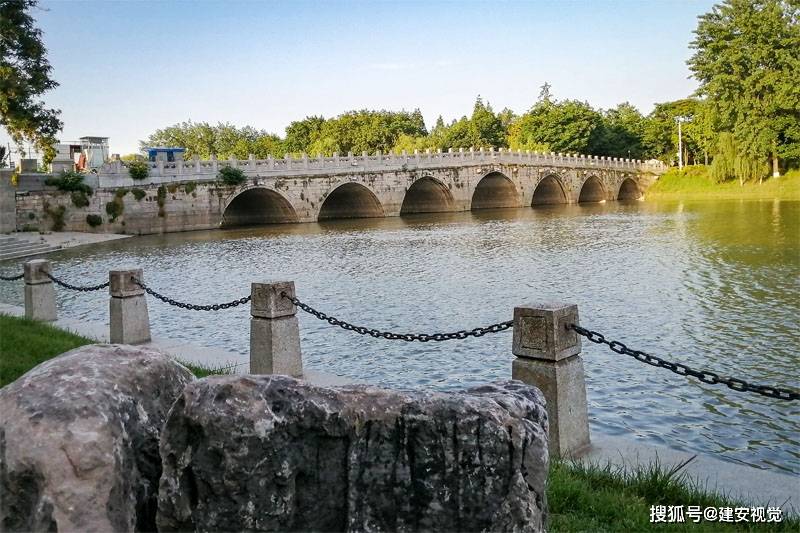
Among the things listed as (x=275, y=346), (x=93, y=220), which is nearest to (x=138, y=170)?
(x=93, y=220)

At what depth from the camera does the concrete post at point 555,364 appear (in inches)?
205

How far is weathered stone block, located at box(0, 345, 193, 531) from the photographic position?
7.96ft

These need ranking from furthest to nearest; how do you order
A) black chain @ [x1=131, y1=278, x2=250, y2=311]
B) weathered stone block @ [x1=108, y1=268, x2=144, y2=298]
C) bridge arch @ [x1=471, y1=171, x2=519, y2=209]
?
bridge arch @ [x1=471, y1=171, x2=519, y2=209] < weathered stone block @ [x1=108, y1=268, x2=144, y2=298] < black chain @ [x1=131, y1=278, x2=250, y2=311]

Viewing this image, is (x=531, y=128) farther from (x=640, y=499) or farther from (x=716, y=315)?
(x=640, y=499)

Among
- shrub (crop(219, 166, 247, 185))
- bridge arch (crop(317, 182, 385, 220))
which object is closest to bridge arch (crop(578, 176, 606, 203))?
bridge arch (crop(317, 182, 385, 220))

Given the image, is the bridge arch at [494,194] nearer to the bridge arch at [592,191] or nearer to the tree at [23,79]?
the bridge arch at [592,191]

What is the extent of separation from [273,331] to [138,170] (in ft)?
108

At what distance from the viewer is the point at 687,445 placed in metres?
6.57

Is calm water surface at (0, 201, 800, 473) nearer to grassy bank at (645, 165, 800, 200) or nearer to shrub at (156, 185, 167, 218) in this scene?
shrub at (156, 185, 167, 218)

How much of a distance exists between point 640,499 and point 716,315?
841 centimetres

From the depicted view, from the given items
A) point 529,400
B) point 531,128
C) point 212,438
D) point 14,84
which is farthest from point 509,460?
point 531,128

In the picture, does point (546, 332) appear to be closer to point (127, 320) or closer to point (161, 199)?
point (127, 320)

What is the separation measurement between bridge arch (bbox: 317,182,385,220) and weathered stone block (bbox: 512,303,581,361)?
4238 cm

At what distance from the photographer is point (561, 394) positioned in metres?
5.22
